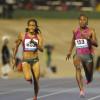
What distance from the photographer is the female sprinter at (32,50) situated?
47.6 feet

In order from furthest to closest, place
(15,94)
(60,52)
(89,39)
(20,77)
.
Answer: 1. (60,52)
2. (20,77)
3. (15,94)
4. (89,39)

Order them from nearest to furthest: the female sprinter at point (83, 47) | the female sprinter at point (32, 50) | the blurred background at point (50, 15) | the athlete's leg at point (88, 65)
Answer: the female sprinter at point (32, 50), the female sprinter at point (83, 47), the athlete's leg at point (88, 65), the blurred background at point (50, 15)

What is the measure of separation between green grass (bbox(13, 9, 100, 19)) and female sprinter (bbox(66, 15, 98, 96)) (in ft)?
111

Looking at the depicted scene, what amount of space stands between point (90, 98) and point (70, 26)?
106 ft

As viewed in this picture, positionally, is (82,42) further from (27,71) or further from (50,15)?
(50,15)

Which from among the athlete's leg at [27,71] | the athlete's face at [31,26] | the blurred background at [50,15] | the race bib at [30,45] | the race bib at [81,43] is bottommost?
the blurred background at [50,15]

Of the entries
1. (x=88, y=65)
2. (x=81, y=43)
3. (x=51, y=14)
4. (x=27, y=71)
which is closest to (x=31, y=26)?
(x=27, y=71)

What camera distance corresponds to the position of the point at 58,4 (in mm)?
51344

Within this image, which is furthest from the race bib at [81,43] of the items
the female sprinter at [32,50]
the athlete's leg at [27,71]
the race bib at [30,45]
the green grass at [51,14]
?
the green grass at [51,14]

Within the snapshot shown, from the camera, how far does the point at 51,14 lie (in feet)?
164

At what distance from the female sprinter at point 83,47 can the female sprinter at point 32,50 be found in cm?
Answer: 130

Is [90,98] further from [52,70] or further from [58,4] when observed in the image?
[58,4]

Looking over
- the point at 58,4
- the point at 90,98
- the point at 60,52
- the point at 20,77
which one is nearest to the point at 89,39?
the point at 90,98

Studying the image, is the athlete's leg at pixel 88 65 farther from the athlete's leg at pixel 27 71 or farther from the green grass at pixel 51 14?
the green grass at pixel 51 14
